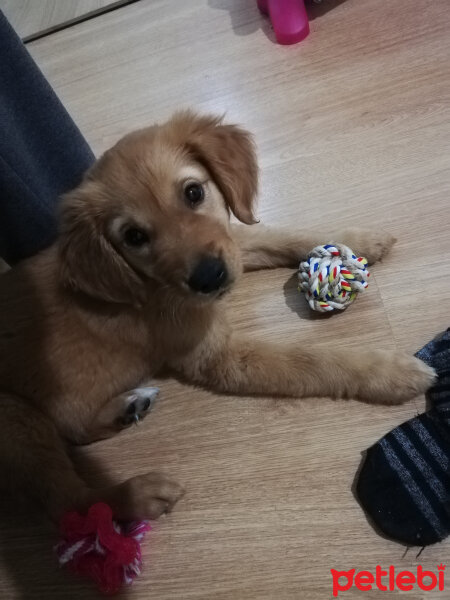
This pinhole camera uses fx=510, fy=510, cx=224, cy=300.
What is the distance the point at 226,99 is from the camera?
2357mm

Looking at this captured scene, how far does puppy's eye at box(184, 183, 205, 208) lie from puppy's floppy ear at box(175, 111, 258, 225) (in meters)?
0.08

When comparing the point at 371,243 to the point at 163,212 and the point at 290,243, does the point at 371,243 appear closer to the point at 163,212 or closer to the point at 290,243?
the point at 290,243

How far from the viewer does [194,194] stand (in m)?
1.30

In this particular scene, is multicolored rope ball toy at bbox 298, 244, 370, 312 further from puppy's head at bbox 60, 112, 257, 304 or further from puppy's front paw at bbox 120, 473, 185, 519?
puppy's front paw at bbox 120, 473, 185, 519

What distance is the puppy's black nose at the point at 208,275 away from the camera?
3.91ft

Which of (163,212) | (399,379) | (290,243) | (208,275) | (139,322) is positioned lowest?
Answer: (399,379)

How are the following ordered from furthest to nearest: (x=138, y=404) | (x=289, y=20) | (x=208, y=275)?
1. (x=289, y=20)
2. (x=138, y=404)
3. (x=208, y=275)

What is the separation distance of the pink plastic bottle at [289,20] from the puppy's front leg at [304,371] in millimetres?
1608

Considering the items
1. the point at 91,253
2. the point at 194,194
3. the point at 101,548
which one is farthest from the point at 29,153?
the point at 101,548

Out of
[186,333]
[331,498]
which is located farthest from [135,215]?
[331,498]

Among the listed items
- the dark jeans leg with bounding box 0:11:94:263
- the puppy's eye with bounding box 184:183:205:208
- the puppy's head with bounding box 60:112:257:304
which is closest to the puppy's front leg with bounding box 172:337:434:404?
the puppy's head with bounding box 60:112:257:304

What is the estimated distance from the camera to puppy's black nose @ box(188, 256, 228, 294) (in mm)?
1190

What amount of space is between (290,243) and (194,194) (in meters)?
0.50

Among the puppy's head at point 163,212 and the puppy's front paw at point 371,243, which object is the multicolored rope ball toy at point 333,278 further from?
the puppy's head at point 163,212
